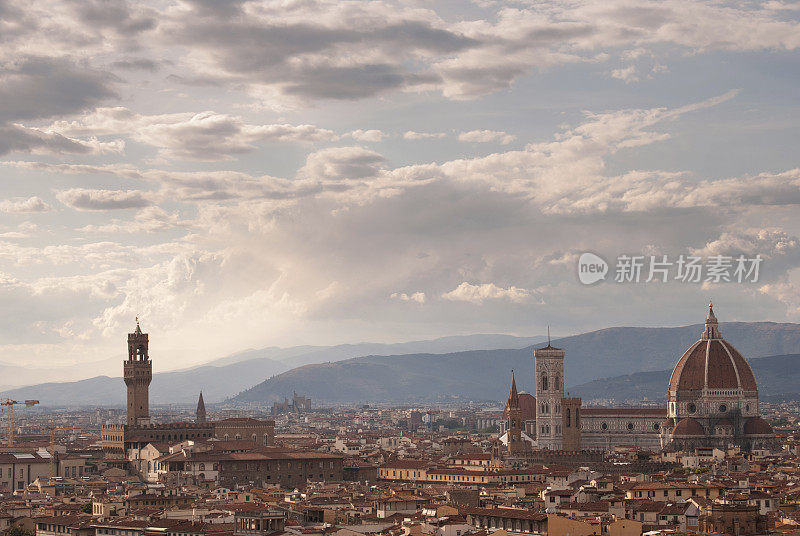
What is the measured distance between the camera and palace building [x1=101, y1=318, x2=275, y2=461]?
120 meters

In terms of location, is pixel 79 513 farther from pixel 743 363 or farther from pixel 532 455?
pixel 743 363

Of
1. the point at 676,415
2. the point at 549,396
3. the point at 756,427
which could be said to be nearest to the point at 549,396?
the point at 549,396

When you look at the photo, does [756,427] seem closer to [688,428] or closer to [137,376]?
[688,428]

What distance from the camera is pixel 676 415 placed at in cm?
12975

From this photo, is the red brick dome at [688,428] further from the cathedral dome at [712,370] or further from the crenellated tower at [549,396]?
the crenellated tower at [549,396]

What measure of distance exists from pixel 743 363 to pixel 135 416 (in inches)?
2128

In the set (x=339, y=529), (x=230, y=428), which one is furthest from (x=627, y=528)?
(x=230, y=428)

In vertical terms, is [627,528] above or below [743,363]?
below

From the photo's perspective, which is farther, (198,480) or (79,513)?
(198,480)

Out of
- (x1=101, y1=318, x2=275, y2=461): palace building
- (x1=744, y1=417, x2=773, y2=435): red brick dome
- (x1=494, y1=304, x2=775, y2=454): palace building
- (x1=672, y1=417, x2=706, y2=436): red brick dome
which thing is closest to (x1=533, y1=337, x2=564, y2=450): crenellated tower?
(x1=494, y1=304, x2=775, y2=454): palace building

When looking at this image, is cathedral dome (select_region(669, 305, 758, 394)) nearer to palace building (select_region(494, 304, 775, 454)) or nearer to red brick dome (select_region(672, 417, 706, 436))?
palace building (select_region(494, 304, 775, 454))

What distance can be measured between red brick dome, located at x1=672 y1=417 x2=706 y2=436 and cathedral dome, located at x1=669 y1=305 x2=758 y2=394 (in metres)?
4.48

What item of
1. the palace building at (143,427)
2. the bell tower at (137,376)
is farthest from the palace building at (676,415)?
the bell tower at (137,376)

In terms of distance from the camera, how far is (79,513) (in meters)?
71.8
